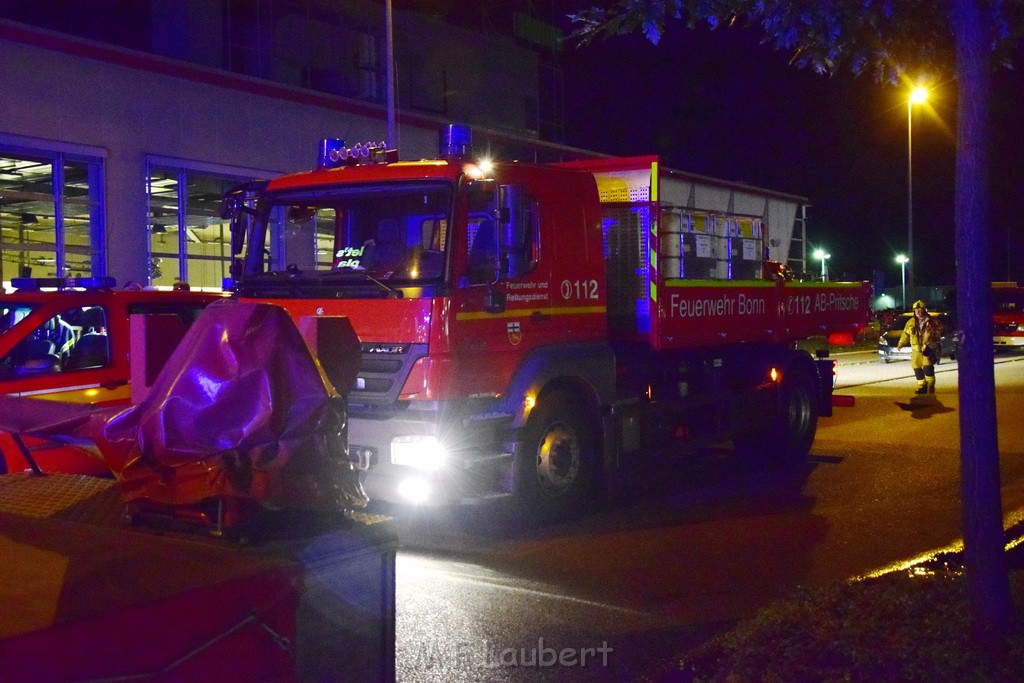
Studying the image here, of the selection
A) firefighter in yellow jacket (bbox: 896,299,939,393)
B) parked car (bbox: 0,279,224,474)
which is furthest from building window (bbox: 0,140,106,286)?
firefighter in yellow jacket (bbox: 896,299,939,393)

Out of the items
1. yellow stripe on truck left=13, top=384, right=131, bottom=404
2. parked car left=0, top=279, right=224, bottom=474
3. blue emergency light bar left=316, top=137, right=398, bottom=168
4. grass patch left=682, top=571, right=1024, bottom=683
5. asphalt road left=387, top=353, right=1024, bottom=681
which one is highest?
blue emergency light bar left=316, top=137, right=398, bottom=168

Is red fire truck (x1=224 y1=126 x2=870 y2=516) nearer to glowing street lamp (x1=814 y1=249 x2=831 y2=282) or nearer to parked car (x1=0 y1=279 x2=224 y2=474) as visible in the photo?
parked car (x1=0 y1=279 x2=224 y2=474)

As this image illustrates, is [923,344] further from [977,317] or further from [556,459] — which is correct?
[977,317]

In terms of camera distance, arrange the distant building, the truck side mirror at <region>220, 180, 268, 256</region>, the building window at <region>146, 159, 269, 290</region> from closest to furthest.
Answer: the truck side mirror at <region>220, 180, 268, 256</region> < the distant building < the building window at <region>146, 159, 269, 290</region>

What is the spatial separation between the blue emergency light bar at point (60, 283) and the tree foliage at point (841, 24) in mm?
5134

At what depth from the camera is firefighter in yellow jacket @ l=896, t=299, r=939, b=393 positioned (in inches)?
687

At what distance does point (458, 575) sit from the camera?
701 centimetres

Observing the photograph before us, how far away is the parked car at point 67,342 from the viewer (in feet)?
26.3

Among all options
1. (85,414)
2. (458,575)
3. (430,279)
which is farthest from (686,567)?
(85,414)

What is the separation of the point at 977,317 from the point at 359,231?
5.13m

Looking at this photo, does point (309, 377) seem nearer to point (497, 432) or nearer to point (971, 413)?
point (971, 413)

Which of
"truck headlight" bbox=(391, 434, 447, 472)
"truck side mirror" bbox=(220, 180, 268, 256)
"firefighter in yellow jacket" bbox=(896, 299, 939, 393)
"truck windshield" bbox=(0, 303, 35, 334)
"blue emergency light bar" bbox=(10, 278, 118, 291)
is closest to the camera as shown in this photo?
"truck headlight" bbox=(391, 434, 447, 472)

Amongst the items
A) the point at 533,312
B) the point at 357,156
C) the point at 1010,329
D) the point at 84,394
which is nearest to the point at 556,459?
the point at 533,312

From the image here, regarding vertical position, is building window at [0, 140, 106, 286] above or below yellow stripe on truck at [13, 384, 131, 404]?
above
